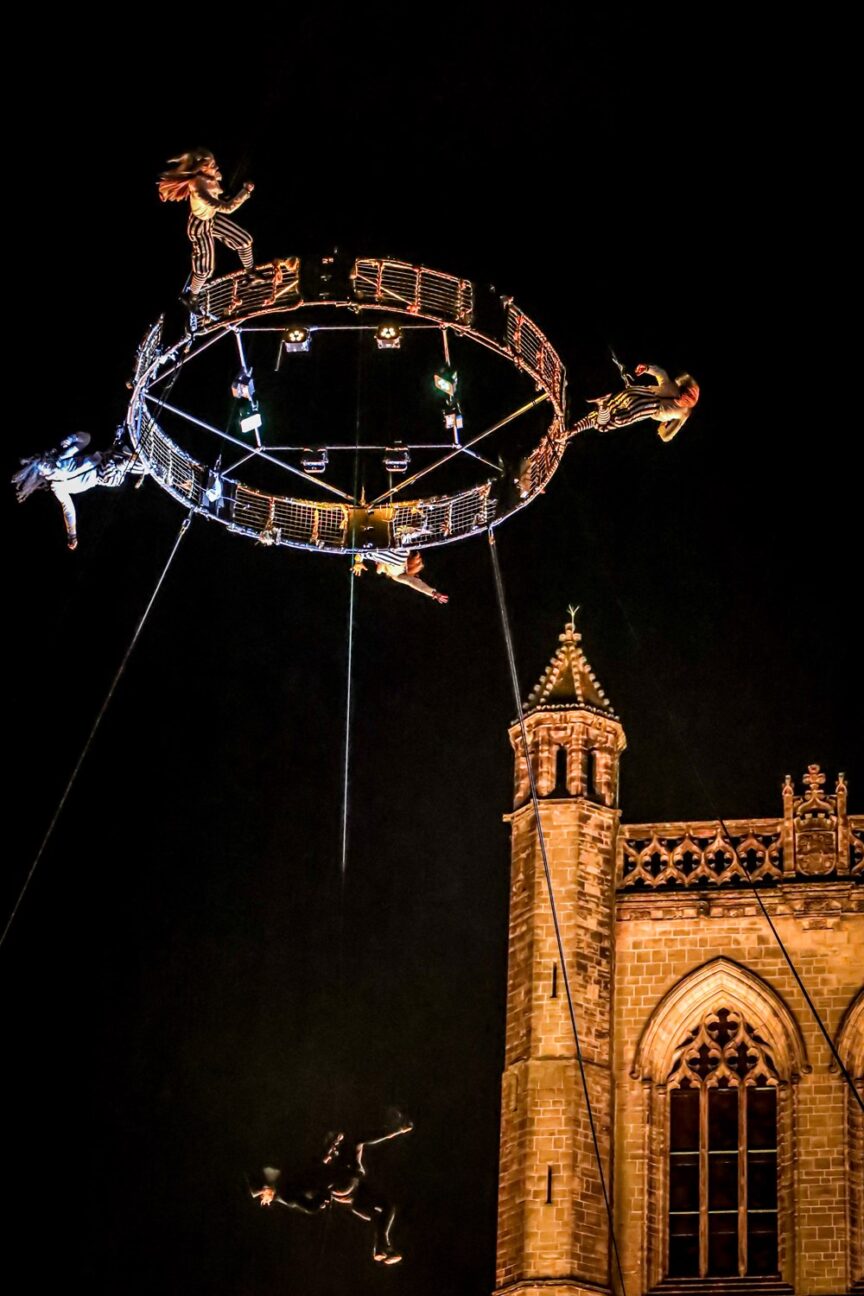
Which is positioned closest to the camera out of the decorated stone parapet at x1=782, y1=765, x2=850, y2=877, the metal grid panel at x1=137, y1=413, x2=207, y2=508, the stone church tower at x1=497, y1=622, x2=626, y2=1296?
the metal grid panel at x1=137, y1=413, x2=207, y2=508

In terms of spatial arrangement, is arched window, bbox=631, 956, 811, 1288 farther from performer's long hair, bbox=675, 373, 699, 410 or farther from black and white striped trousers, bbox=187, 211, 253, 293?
black and white striped trousers, bbox=187, 211, 253, 293

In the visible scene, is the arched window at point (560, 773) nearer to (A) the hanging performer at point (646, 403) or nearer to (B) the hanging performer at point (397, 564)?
(B) the hanging performer at point (397, 564)

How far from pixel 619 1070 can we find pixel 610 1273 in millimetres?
3410

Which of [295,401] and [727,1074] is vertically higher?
[295,401]

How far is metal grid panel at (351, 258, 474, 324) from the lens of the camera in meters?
36.2

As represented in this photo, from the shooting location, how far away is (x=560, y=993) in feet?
151

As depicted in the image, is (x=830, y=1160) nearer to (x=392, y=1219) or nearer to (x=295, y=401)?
(x=392, y=1219)

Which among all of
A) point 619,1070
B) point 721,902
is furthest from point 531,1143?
point 721,902

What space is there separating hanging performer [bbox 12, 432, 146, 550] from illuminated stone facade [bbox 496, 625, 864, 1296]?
12103mm

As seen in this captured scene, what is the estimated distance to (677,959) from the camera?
46469 millimetres

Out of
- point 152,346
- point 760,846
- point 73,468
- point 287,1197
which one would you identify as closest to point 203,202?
point 152,346

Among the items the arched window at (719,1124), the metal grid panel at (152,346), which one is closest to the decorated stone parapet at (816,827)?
the arched window at (719,1124)

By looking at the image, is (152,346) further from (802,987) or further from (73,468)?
(802,987)

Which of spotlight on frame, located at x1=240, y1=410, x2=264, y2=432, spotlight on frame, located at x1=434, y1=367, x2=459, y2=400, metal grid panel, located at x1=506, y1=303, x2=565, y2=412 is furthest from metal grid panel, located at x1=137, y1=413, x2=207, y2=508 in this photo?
metal grid panel, located at x1=506, y1=303, x2=565, y2=412
